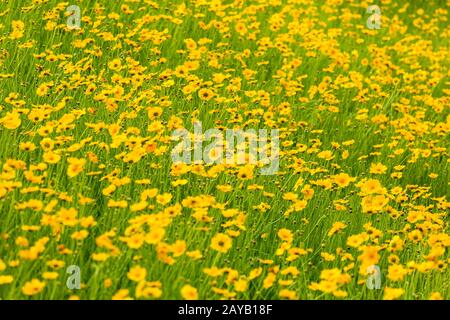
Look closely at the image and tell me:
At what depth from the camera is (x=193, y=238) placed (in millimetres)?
3400

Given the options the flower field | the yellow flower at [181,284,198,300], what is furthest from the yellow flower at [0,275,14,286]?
the yellow flower at [181,284,198,300]

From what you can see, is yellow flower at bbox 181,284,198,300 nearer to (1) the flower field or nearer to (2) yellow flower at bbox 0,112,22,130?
(1) the flower field

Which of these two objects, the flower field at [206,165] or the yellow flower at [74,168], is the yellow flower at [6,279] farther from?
the yellow flower at [74,168]

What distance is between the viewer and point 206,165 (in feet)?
13.2

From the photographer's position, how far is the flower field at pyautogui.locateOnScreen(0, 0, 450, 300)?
3.10 m

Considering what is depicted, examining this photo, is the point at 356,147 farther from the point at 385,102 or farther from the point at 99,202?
the point at 99,202

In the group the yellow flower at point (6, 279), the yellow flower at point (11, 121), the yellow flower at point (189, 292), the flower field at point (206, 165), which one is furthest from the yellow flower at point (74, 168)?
the yellow flower at point (189, 292)

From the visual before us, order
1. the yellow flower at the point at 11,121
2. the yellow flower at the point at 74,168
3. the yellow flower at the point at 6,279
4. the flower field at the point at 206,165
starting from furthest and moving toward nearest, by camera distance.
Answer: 1. the yellow flower at the point at 11,121
2. the yellow flower at the point at 74,168
3. the flower field at the point at 206,165
4. the yellow flower at the point at 6,279

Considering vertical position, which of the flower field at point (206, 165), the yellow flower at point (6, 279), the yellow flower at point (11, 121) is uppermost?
the yellow flower at point (11, 121)

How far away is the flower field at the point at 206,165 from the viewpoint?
310 centimetres

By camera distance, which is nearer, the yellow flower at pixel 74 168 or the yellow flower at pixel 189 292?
the yellow flower at pixel 189 292

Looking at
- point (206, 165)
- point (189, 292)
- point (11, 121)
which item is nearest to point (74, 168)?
point (11, 121)

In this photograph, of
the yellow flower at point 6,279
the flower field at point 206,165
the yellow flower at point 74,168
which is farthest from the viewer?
the yellow flower at point 74,168

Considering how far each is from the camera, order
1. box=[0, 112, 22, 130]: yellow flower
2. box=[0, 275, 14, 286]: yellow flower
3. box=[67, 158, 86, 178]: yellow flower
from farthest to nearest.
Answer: box=[0, 112, 22, 130]: yellow flower, box=[67, 158, 86, 178]: yellow flower, box=[0, 275, 14, 286]: yellow flower
